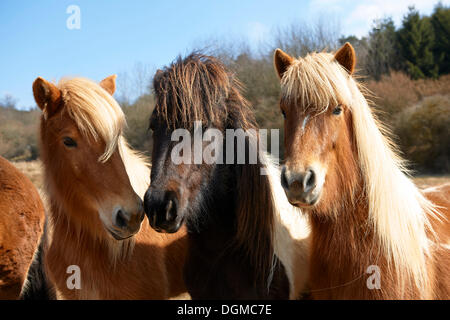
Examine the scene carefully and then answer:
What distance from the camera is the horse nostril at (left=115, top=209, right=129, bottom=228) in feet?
7.61

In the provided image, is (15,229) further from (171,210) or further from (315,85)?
(315,85)

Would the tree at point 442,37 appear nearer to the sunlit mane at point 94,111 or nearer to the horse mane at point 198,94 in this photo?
the horse mane at point 198,94

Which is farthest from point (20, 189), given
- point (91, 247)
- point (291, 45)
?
point (291, 45)

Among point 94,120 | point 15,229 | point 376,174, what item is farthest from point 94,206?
point 376,174

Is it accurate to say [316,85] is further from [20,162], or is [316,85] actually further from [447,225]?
[20,162]

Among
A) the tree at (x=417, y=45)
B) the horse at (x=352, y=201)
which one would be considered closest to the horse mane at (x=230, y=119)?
the horse at (x=352, y=201)

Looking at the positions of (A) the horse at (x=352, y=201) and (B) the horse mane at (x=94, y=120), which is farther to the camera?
(B) the horse mane at (x=94, y=120)

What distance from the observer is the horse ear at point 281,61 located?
8.42ft

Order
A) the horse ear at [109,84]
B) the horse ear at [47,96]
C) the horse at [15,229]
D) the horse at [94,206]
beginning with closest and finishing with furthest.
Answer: the horse at [94,206] → the horse ear at [47,96] → the horse at [15,229] → the horse ear at [109,84]

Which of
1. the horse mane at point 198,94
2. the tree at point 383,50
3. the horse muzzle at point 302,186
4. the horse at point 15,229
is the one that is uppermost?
the tree at point 383,50

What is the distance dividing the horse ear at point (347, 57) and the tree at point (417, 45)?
26542 mm

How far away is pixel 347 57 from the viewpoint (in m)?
2.38

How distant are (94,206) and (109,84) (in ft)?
4.23
